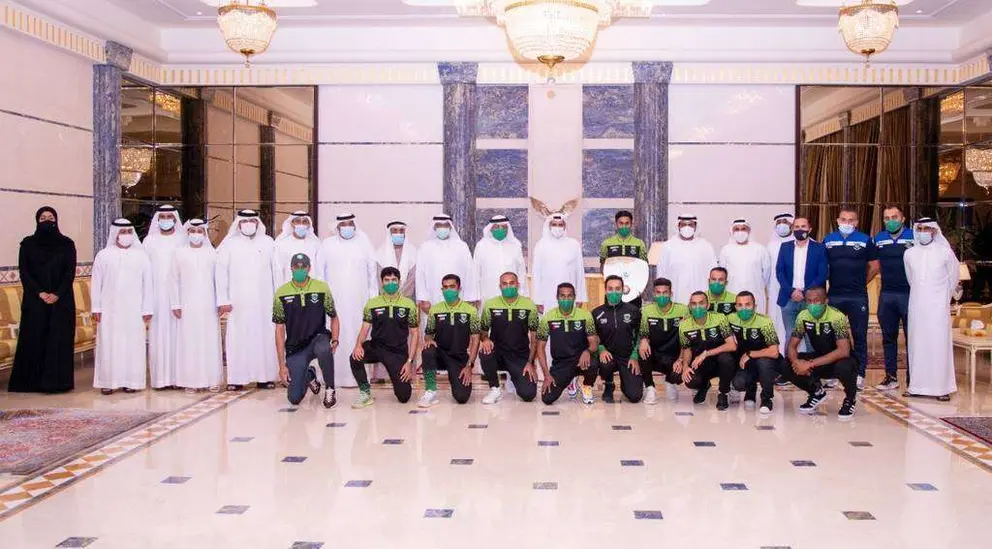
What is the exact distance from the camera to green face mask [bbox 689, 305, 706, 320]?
7.27m

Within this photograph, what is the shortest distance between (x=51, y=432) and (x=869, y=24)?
711cm

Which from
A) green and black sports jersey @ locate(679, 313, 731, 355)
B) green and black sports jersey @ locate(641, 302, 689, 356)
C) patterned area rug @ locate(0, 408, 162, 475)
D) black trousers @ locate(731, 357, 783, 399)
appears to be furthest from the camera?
green and black sports jersey @ locate(641, 302, 689, 356)

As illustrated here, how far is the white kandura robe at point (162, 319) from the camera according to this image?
8211 mm

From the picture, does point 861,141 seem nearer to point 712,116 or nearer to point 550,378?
point 712,116

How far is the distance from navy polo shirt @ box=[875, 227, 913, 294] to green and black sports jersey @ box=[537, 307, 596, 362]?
2730 millimetres

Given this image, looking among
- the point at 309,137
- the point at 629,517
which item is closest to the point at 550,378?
the point at 629,517

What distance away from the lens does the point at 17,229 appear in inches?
350

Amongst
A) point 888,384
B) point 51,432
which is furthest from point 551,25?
point 888,384

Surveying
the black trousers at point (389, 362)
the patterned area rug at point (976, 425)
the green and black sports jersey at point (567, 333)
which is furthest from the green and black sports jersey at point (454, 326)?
the patterned area rug at point (976, 425)

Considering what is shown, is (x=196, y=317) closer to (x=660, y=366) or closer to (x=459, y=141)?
(x=660, y=366)

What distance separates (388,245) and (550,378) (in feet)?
7.08

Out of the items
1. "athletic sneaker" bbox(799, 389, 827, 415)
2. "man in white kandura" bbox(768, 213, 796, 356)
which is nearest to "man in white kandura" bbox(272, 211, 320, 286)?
"man in white kandura" bbox(768, 213, 796, 356)

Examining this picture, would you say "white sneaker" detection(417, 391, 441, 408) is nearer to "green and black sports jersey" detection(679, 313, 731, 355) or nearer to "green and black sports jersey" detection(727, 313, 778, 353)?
"green and black sports jersey" detection(679, 313, 731, 355)

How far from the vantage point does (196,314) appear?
27.1 feet
